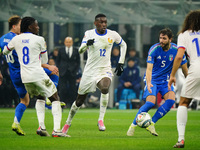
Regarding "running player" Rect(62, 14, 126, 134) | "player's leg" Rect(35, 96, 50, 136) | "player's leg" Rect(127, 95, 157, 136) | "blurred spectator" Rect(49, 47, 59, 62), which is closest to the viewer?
"player's leg" Rect(35, 96, 50, 136)

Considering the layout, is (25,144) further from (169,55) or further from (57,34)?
(57,34)

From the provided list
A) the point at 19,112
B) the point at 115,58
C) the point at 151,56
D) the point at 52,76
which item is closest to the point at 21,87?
the point at 19,112

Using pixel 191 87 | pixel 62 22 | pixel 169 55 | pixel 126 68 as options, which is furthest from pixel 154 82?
pixel 62 22

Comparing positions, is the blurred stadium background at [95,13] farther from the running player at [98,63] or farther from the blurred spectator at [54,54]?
the running player at [98,63]

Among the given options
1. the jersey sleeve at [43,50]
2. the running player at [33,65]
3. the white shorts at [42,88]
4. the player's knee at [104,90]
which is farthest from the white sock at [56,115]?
the player's knee at [104,90]

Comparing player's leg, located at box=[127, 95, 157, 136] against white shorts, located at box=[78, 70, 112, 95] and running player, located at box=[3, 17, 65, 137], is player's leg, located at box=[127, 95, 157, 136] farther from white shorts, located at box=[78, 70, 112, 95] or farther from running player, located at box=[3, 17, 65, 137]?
running player, located at box=[3, 17, 65, 137]

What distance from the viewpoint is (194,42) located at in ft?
25.3

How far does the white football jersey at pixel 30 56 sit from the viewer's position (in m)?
9.09

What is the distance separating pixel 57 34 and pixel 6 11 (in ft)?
7.60

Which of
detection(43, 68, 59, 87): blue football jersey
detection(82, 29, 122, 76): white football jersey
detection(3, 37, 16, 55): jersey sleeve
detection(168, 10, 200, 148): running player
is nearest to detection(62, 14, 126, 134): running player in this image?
detection(82, 29, 122, 76): white football jersey

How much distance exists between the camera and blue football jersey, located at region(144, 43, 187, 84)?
1038cm

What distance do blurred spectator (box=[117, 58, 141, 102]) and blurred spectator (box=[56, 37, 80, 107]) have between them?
7.51ft

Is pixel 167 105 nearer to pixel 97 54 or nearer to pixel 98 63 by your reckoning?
pixel 98 63

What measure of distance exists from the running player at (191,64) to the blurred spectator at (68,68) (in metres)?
11.0
